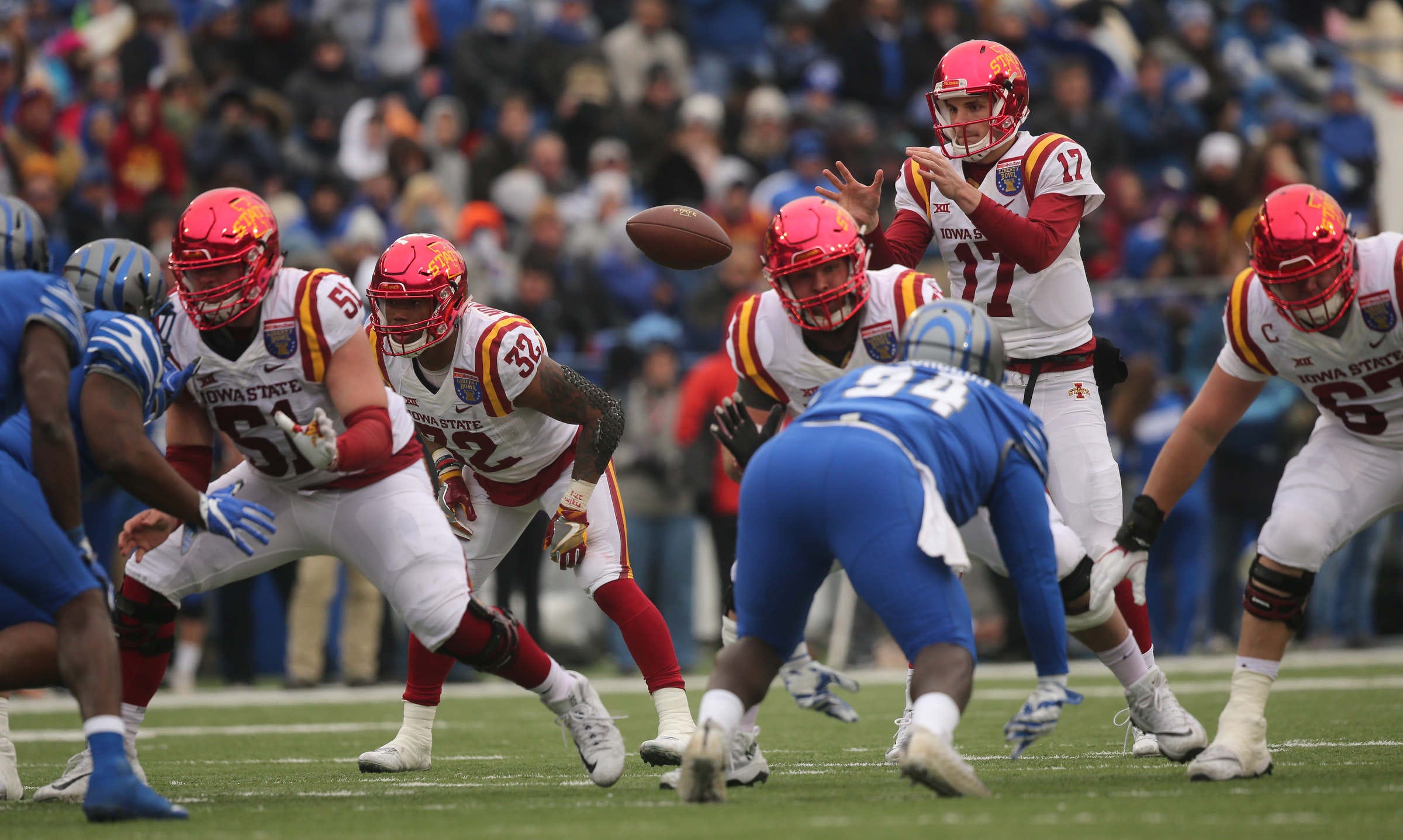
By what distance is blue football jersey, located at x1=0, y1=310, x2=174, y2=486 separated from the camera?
16.4ft

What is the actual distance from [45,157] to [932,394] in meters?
9.32

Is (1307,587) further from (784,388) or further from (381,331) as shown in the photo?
(381,331)

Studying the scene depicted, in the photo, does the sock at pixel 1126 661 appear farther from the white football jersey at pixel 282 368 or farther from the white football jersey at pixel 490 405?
the white football jersey at pixel 282 368

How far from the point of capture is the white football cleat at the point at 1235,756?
5176 millimetres

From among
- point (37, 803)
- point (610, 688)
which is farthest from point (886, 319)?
point (610, 688)

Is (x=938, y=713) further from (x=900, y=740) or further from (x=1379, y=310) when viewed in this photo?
(x=1379, y=310)

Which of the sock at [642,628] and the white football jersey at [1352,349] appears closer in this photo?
the white football jersey at [1352,349]

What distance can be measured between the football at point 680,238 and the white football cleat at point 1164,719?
7.12ft

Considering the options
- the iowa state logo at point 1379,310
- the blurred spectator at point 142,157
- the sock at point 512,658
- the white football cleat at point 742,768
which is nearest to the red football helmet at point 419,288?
the sock at point 512,658

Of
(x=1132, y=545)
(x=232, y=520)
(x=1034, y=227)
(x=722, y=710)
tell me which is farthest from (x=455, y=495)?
(x=1132, y=545)

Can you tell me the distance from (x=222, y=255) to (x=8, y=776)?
1.85m

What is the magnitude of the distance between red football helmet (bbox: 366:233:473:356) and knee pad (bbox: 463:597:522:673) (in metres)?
1.04

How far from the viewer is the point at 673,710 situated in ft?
20.9

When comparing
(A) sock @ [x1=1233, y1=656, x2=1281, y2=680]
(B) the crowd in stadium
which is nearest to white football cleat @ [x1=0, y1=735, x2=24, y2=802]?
(A) sock @ [x1=1233, y1=656, x2=1281, y2=680]
